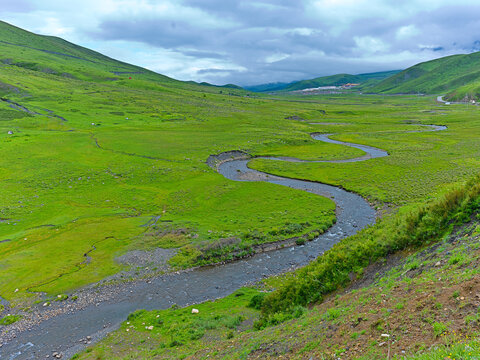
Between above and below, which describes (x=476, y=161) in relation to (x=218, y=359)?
above

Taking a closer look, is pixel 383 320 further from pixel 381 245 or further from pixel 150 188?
pixel 150 188

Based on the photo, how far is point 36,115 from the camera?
139250 mm

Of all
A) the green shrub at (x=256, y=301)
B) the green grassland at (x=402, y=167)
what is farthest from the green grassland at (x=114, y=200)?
the green grassland at (x=402, y=167)

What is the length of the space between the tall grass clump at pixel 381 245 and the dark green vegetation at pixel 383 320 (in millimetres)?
125

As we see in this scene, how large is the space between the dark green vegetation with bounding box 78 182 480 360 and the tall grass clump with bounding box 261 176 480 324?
0.12 m

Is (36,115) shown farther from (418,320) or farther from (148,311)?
(418,320)

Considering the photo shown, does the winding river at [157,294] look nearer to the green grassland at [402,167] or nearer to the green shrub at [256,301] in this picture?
the green shrub at [256,301]

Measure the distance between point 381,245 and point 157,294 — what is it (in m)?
22.8

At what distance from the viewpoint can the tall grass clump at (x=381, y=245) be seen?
21.0m

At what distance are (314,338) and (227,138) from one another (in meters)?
100

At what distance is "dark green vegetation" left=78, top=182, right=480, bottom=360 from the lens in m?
11.2

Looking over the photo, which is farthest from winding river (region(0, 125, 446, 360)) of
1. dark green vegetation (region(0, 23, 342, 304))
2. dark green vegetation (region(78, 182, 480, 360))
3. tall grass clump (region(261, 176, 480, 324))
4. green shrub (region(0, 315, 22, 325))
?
tall grass clump (region(261, 176, 480, 324))

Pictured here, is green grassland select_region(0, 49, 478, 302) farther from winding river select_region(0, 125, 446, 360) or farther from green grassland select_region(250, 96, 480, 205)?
winding river select_region(0, 125, 446, 360)

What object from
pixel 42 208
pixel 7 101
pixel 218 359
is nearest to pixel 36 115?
pixel 7 101
